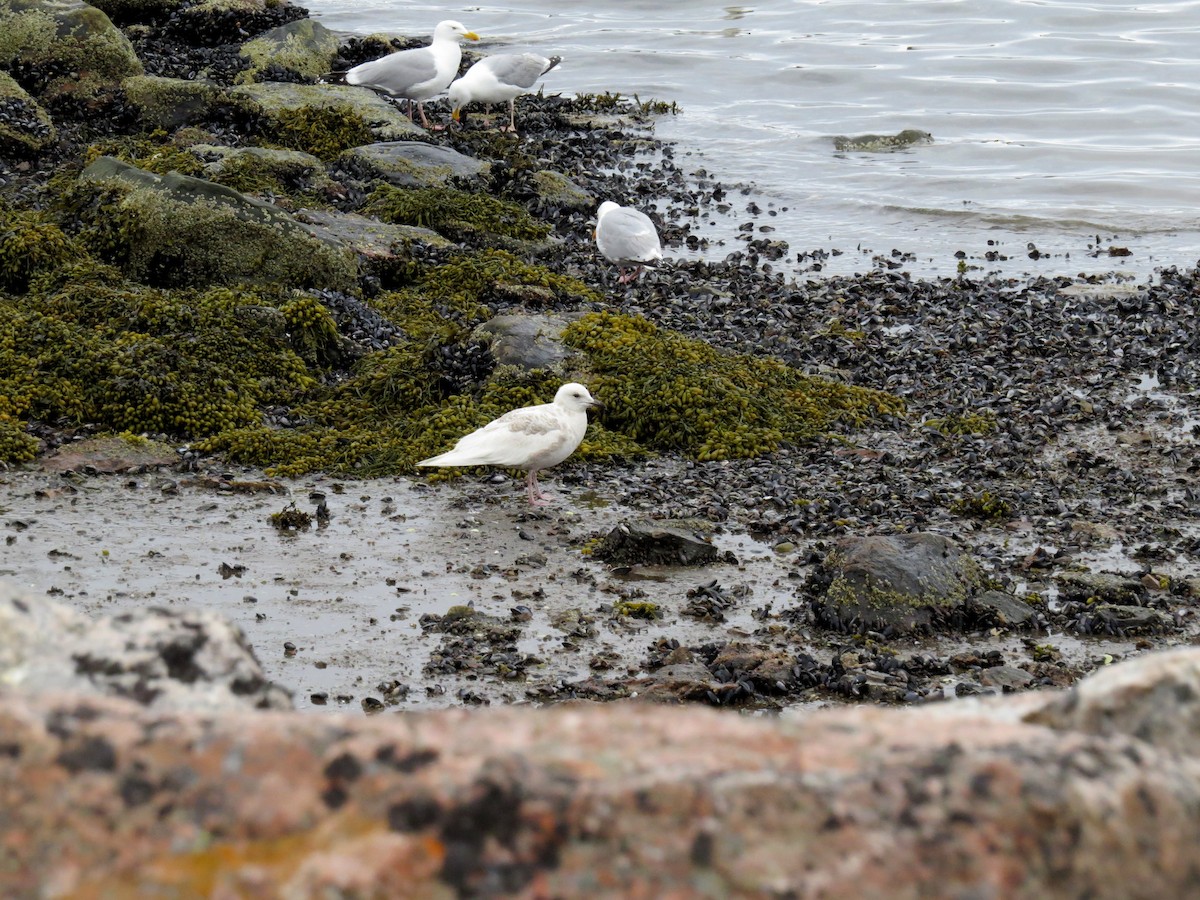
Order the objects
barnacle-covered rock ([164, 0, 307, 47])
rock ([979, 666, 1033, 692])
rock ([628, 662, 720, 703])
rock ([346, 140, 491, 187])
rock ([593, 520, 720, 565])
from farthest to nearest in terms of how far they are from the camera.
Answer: barnacle-covered rock ([164, 0, 307, 47]) → rock ([346, 140, 491, 187]) → rock ([593, 520, 720, 565]) → rock ([979, 666, 1033, 692]) → rock ([628, 662, 720, 703])

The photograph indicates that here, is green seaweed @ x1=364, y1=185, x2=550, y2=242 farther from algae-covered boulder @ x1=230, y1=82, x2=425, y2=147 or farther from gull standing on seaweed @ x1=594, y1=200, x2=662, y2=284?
algae-covered boulder @ x1=230, y1=82, x2=425, y2=147

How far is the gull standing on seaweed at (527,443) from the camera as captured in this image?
8.19 m

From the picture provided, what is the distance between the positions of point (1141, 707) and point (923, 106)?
72.7 feet

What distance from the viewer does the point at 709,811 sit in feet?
6.49

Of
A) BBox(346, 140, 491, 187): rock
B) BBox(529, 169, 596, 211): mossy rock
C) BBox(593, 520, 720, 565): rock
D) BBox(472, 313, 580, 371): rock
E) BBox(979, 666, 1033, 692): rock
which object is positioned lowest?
BBox(979, 666, 1033, 692): rock

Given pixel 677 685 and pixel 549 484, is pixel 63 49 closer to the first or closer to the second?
pixel 549 484

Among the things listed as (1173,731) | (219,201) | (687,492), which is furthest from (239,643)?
(219,201)

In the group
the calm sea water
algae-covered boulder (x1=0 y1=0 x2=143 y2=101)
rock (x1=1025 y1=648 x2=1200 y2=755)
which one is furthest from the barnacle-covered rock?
rock (x1=1025 y1=648 x2=1200 y2=755)

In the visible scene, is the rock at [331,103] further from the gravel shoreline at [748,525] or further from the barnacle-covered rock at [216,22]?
the barnacle-covered rock at [216,22]

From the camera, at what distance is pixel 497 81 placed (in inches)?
753

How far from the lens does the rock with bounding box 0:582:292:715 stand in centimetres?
246

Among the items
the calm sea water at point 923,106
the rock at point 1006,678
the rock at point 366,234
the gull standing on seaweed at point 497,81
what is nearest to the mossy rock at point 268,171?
the rock at point 366,234

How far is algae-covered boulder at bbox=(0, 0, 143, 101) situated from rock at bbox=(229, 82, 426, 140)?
192 centimetres

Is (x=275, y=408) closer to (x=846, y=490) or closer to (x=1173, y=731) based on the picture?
(x=846, y=490)
